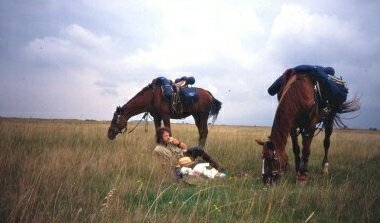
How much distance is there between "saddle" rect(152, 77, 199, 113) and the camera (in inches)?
398

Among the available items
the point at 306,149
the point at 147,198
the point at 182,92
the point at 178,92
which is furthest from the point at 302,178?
the point at 182,92

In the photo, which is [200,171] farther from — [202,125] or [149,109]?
[202,125]

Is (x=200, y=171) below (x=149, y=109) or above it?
below

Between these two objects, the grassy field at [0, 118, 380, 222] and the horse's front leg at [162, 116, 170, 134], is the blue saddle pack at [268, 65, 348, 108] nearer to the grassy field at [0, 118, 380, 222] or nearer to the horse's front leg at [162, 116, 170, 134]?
Answer: the grassy field at [0, 118, 380, 222]

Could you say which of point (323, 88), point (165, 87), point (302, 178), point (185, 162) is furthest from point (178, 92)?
point (302, 178)

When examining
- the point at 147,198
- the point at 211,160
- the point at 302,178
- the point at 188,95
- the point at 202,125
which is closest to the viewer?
the point at 147,198

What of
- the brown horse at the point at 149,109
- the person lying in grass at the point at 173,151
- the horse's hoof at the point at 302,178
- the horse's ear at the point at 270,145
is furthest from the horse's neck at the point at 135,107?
the horse's ear at the point at 270,145

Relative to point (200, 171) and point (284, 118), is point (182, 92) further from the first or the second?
point (284, 118)

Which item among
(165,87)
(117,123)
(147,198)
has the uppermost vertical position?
(165,87)

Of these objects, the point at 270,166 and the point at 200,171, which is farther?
the point at 200,171

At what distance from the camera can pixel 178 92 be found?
10531mm

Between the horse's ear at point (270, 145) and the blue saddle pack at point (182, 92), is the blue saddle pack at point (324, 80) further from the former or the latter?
the blue saddle pack at point (182, 92)

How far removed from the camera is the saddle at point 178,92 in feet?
33.1

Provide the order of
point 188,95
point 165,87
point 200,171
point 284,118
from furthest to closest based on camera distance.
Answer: point 188,95 < point 165,87 < point 200,171 < point 284,118
